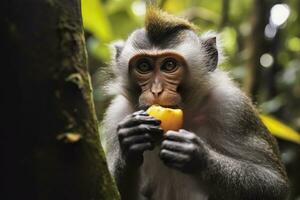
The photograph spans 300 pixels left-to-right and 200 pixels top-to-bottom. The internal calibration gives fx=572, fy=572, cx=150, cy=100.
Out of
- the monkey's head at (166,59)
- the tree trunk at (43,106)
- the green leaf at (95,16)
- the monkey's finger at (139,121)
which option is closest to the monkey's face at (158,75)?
the monkey's head at (166,59)

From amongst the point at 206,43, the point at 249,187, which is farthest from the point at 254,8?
the point at 249,187

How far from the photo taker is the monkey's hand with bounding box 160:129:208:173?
11.7 ft

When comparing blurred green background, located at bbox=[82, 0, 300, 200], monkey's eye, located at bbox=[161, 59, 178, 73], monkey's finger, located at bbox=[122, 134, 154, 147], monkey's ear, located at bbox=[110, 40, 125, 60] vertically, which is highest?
blurred green background, located at bbox=[82, 0, 300, 200]

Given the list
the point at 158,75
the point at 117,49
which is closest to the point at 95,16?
the point at 117,49

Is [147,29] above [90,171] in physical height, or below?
above

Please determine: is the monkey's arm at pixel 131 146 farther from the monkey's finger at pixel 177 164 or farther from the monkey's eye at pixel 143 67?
the monkey's eye at pixel 143 67

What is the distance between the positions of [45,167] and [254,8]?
6.33 meters

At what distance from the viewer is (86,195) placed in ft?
6.72

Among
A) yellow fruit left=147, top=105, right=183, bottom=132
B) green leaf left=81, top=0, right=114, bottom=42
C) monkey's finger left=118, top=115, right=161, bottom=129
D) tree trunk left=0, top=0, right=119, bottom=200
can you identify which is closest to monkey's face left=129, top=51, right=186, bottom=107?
yellow fruit left=147, top=105, right=183, bottom=132

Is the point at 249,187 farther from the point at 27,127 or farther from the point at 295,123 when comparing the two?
the point at 295,123

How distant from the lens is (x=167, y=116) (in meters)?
3.62

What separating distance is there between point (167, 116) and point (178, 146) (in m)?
0.20

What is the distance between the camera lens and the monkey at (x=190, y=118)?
4.03 m

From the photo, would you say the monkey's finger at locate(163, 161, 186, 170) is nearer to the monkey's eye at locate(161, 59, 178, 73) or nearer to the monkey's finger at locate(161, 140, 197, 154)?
the monkey's finger at locate(161, 140, 197, 154)
